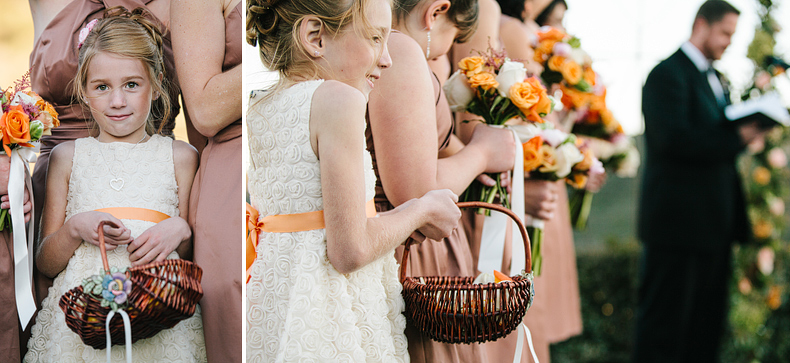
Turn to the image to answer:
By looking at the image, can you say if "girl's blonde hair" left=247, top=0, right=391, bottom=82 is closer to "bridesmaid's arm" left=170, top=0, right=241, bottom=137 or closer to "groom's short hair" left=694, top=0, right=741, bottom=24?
"bridesmaid's arm" left=170, top=0, right=241, bottom=137

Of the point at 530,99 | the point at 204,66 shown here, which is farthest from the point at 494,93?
the point at 204,66

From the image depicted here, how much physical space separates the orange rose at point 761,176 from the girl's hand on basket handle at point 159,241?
5.00 meters

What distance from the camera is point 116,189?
150cm

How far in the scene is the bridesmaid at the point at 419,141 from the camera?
173 cm

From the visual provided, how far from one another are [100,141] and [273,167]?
42 cm

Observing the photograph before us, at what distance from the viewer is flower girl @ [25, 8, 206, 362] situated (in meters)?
1.47

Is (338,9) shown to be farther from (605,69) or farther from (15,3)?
(605,69)

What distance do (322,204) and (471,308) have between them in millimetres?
450

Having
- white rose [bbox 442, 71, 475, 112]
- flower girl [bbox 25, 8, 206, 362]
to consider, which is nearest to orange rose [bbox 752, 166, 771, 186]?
white rose [bbox 442, 71, 475, 112]

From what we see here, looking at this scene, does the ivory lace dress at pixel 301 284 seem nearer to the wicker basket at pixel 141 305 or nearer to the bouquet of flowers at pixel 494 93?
the wicker basket at pixel 141 305

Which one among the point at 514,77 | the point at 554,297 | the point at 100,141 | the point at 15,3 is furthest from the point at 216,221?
the point at 554,297

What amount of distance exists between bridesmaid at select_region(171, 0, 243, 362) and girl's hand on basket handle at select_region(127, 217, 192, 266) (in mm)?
34

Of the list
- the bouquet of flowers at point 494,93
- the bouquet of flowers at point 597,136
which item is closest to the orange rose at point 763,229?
the bouquet of flowers at point 597,136

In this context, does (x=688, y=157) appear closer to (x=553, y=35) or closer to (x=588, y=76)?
(x=588, y=76)
